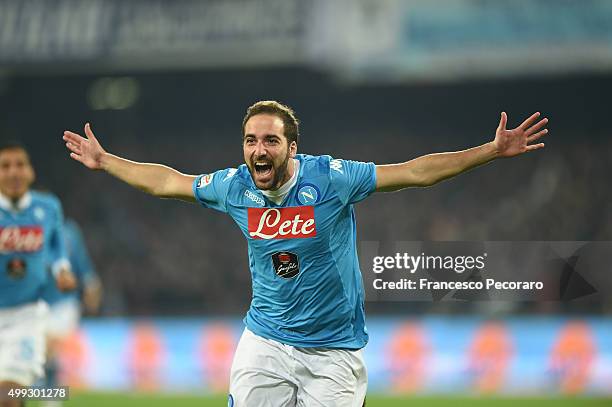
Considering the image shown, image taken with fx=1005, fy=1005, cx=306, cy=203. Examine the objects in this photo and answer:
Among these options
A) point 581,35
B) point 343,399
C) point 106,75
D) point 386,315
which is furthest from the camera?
point 106,75

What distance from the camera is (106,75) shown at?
20031mm

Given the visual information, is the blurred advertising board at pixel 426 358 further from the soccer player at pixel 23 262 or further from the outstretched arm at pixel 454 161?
the outstretched arm at pixel 454 161

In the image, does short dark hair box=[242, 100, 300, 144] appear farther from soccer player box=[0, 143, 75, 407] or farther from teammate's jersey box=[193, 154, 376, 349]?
soccer player box=[0, 143, 75, 407]

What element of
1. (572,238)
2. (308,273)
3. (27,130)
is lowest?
(308,273)

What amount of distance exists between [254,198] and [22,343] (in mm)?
2744

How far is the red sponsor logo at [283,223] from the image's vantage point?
5.02m

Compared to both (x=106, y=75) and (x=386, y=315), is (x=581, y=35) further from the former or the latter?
(x=106, y=75)

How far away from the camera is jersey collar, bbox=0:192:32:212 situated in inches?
292

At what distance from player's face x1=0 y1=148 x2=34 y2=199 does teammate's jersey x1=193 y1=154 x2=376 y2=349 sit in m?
2.71

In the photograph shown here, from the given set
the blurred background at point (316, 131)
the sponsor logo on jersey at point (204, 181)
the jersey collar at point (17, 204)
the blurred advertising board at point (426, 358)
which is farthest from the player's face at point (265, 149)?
the blurred background at point (316, 131)

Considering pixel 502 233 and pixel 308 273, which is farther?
pixel 502 233

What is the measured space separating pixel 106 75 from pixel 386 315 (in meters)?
8.65

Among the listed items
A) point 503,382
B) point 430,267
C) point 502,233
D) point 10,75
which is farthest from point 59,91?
point 430,267

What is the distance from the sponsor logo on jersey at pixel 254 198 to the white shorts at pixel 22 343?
102 inches
